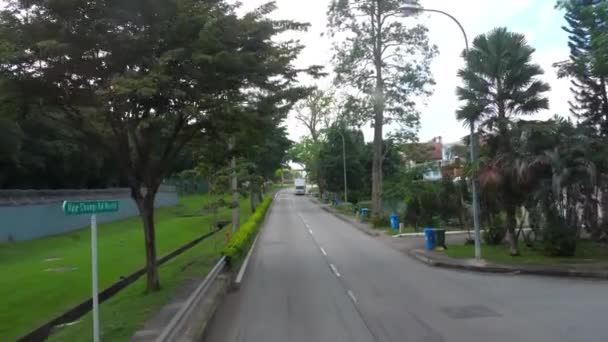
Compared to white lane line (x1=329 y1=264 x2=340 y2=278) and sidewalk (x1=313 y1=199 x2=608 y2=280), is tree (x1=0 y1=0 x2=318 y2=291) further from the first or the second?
sidewalk (x1=313 y1=199 x2=608 y2=280)

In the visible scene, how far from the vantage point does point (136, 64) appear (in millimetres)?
12156

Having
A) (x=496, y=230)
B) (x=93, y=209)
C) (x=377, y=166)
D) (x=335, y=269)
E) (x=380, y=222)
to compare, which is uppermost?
(x=377, y=166)

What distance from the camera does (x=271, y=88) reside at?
597 inches

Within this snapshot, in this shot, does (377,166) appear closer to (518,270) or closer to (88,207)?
(518,270)

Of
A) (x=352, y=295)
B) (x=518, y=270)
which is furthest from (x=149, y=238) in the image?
(x=518, y=270)

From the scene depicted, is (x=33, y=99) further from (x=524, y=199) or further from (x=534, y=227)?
(x=534, y=227)

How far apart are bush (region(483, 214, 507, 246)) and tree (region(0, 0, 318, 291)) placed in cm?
1352

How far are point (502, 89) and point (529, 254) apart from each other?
592cm

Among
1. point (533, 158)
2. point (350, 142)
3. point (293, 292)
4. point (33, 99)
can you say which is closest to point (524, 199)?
point (533, 158)

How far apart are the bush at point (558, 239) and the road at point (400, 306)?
379 centimetres

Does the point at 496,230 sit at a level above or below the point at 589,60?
below

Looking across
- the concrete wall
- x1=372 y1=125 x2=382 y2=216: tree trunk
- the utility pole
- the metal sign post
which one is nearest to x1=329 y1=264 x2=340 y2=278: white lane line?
the utility pole

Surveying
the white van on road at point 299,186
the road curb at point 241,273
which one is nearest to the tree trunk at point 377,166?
the road curb at point 241,273

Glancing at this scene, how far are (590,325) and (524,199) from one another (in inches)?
413
